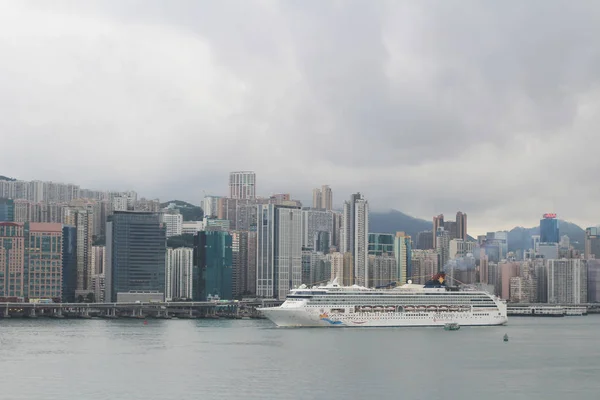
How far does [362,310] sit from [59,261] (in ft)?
248

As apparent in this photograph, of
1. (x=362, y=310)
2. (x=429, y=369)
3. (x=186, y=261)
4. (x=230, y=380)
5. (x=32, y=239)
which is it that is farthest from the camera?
(x=186, y=261)

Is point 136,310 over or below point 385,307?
below

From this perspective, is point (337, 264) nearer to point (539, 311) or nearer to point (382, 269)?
point (382, 269)

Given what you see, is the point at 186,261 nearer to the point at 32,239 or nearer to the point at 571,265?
the point at 32,239

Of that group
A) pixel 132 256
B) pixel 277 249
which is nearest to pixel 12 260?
pixel 132 256

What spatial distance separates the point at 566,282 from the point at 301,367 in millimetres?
154471

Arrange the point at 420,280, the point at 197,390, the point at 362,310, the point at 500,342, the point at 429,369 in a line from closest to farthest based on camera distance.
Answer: the point at 197,390, the point at 429,369, the point at 500,342, the point at 362,310, the point at 420,280

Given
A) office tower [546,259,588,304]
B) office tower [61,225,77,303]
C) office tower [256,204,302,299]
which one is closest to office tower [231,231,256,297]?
office tower [256,204,302,299]

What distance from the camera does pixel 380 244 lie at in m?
190

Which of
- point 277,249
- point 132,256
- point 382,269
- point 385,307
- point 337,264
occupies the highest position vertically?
point 277,249

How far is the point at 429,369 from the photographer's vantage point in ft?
165

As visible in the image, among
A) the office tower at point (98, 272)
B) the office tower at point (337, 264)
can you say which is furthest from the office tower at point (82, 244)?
the office tower at point (337, 264)

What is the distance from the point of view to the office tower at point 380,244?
188 metres

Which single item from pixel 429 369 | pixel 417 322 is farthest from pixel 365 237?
pixel 429 369
